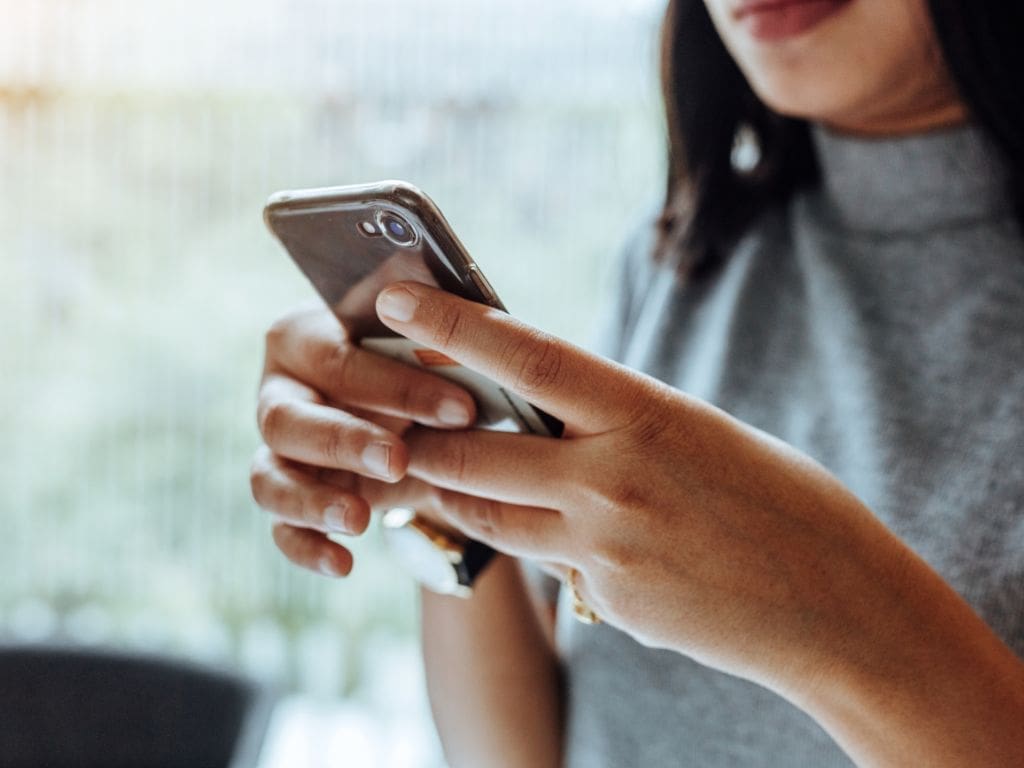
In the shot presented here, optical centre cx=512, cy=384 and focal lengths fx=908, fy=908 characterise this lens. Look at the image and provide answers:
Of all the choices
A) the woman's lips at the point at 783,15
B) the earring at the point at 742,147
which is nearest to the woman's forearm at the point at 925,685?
the woman's lips at the point at 783,15

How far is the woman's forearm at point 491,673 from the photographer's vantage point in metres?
0.80

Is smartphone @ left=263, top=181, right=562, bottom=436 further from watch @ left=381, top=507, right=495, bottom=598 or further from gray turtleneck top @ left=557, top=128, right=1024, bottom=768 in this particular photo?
gray turtleneck top @ left=557, top=128, right=1024, bottom=768

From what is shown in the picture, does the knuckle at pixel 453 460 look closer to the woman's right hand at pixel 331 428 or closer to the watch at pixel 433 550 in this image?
the woman's right hand at pixel 331 428

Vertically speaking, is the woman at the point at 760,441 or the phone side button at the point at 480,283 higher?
the phone side button at the point at 480,283

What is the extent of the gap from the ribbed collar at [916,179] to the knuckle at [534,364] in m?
0.50

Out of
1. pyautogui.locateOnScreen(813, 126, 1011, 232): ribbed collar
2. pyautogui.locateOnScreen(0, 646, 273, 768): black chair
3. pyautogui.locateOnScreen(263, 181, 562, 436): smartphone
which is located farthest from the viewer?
pyautogui.locateOnScreen(0, 646, 273, 768): black chair

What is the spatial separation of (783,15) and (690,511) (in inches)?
18.1

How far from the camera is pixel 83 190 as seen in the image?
1.94 m

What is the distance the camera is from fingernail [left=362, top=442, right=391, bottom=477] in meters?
0.54

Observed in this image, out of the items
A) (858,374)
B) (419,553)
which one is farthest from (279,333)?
(858,374)

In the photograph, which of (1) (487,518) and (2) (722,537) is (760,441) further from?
(1) (487,518)

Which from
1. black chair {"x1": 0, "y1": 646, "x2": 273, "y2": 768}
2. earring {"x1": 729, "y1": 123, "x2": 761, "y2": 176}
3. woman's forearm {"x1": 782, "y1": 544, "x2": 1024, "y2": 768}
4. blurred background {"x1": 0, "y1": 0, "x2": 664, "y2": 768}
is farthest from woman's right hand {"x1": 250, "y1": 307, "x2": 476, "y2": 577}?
blurred background {"x1": 0, "y1": 0, "x2": 664, "y2": 768}

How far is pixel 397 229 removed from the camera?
1.57 feet

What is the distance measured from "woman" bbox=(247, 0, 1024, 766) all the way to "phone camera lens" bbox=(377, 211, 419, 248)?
0.03 metres
